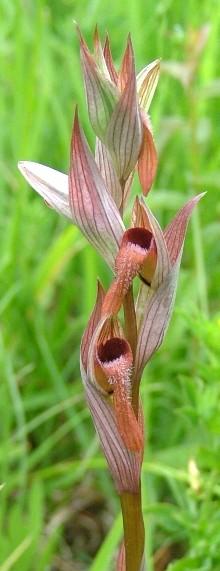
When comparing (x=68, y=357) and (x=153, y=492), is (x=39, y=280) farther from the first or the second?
(x=153, y=492)

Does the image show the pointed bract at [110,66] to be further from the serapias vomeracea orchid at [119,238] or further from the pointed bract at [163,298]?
the pointed bract at [163,298]

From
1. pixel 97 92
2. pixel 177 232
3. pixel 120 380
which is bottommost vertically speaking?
pixel 120 380

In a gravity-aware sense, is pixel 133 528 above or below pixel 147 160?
below

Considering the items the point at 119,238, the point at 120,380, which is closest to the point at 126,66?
the point at 119,238

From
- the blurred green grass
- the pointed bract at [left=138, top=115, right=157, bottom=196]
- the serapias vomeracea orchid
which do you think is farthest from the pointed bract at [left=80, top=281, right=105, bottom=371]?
the blurred green grass

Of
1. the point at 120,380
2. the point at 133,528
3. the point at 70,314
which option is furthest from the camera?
the point at 70,314

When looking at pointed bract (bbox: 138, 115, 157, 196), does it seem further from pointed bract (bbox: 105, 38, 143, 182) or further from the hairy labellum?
the hairy labellum

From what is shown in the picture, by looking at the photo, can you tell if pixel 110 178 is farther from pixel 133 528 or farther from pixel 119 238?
pixel 133 528
